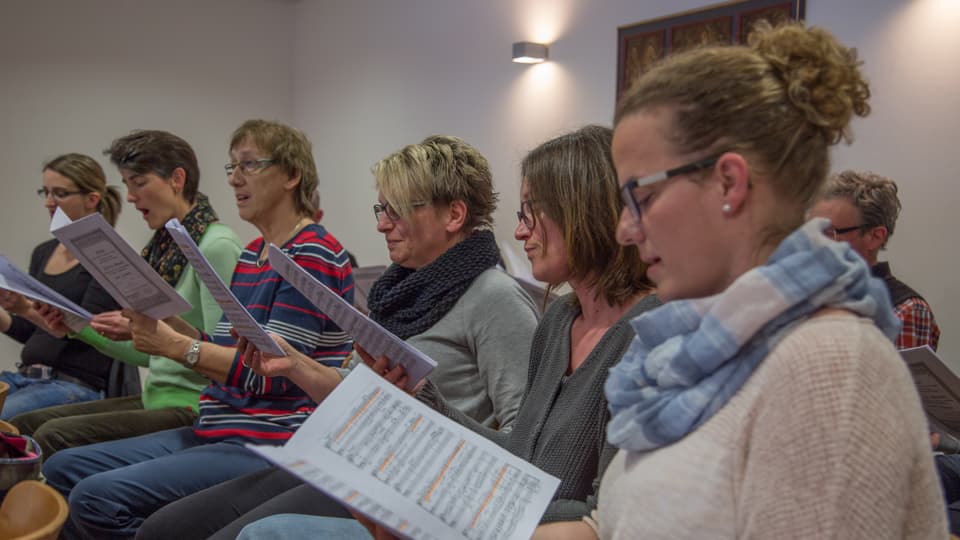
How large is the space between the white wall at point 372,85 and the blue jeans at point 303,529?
2.20 meters

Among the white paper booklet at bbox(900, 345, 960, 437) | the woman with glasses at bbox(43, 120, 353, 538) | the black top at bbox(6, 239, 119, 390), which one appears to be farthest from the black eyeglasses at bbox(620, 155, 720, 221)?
the black top at bbox(6, 239, 119, 390)

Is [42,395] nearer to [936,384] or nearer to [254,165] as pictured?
[254,165]

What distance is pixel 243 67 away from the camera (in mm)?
6191

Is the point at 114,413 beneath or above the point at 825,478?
beneath

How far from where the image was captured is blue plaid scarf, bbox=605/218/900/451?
31.1 inches

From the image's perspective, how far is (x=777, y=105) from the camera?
2.84ft

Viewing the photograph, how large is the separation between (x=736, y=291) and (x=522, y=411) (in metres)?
0.78

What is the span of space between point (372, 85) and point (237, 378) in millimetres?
3911

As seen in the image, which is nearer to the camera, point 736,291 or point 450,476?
point 736,291

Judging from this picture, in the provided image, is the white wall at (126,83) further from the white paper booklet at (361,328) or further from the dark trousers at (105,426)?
the white paper booklet at (361,328)

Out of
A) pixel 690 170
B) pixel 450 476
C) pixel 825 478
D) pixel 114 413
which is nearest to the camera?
pixel 825 478

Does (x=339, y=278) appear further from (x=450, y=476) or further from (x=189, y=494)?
(x=450, y=476)

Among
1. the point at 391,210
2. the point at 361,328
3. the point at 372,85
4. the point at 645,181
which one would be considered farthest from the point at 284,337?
the point at 372,85

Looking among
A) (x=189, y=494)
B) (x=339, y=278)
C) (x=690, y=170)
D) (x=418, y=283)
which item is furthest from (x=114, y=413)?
(x=690, y=170)
